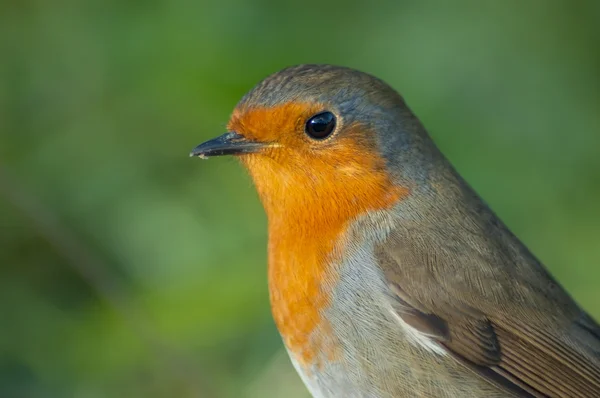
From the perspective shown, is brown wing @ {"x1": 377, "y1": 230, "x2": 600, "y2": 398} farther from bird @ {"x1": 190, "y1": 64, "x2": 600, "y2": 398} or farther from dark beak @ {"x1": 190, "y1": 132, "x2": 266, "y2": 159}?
dark beak @ {"x1": 190, "y1": 132, "x2": 266, "y2": 159}

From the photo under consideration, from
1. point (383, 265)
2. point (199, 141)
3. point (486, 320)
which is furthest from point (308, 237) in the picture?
point (199, 141)

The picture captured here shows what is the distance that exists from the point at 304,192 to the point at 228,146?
1.11 ft

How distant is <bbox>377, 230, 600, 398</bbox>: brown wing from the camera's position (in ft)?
14.1

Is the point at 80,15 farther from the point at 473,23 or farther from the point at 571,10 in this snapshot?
the point at 571,10

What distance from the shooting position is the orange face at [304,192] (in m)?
4.32

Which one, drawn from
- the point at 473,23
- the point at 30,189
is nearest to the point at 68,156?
the point at 30,189

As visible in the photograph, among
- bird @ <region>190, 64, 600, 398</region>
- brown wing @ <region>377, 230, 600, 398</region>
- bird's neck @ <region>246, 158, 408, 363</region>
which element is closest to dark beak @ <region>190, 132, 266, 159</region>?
bird @ <region>190, 64, 600, 398</region>

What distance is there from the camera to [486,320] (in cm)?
432

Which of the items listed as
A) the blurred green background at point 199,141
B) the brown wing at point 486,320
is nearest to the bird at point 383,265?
the brown wing at point 486,320

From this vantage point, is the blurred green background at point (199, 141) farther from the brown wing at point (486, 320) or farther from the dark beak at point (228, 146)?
the brown wing at point (486, 320)

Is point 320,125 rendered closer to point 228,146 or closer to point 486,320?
point 228,146

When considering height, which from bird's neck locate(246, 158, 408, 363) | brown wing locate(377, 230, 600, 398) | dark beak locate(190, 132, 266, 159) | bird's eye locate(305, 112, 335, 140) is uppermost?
dark beak locate(190, 132, 266, 159)

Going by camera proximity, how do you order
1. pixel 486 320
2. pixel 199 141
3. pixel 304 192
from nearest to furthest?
pixel 486 320 → pixel 304 192 → pixel 199 141

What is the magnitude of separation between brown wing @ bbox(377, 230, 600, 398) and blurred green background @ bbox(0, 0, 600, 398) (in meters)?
0.89
